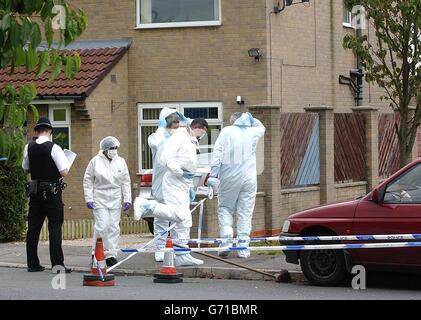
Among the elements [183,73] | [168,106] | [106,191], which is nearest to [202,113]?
[168,106]

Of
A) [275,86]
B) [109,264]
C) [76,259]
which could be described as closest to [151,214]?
[109,264]

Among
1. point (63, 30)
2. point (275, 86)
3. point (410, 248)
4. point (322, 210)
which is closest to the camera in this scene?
point (63, 30)

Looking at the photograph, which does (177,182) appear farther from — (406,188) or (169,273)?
(406,188)

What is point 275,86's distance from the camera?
73.9 feet

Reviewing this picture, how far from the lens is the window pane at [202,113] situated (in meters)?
22.8

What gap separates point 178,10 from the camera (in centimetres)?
2319

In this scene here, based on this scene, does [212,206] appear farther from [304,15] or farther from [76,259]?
[304,15]

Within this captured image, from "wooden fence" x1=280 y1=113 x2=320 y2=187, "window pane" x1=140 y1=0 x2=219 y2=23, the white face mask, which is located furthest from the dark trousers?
"window pane" x1=140 y1=0 x2=219 y2=23

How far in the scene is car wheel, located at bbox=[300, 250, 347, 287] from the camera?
40.9ft

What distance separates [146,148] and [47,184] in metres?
9.31

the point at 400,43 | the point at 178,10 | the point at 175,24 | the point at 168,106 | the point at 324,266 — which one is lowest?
the point at 324,266

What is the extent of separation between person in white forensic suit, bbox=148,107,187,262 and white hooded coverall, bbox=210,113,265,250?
2.78 feet

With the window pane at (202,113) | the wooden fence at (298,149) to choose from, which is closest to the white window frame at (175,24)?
the window pane at (202,113)

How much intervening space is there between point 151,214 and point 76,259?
2355 millimetres
